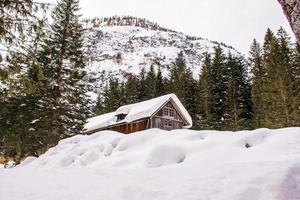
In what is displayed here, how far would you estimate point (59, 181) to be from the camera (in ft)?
21.2

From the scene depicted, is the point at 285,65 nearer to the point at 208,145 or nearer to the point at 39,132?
the point at 39,132

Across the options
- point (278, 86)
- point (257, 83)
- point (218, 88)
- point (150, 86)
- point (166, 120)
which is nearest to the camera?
point (278, 86)

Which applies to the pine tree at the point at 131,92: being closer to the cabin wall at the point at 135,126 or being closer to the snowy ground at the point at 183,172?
the cabin wall at the point at 135,126

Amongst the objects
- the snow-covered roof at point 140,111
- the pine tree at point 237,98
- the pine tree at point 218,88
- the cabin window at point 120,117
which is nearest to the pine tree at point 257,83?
the pine tree at point 237,98

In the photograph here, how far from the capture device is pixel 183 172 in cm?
536

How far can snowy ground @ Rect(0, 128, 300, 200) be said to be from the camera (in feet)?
14.5

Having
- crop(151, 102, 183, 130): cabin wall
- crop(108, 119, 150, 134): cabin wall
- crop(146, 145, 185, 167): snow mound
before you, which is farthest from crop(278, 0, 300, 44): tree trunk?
crop(151, 102, 183, 130): cabin wall

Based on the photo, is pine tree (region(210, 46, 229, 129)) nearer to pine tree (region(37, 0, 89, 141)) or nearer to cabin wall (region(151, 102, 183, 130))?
cabin wall (region(151, 102, 183, 130))

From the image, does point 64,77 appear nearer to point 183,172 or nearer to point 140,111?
point 140,111

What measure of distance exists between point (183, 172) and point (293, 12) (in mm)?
3189

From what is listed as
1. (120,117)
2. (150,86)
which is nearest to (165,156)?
(120,117)

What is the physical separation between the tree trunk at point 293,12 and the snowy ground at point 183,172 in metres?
2.12

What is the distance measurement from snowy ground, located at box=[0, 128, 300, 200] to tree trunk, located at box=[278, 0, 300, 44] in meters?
2.12

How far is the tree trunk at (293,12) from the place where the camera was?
109 inches
